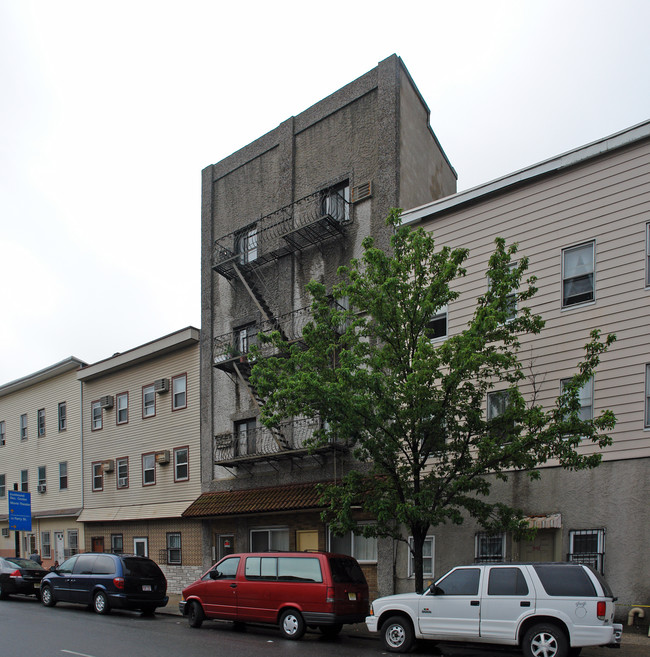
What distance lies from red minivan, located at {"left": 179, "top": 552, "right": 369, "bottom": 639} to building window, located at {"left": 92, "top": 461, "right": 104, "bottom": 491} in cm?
1536

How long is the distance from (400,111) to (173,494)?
50.4 feet

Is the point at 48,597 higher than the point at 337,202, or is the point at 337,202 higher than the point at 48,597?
the point at 337,202

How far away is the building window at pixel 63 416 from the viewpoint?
32.8 m

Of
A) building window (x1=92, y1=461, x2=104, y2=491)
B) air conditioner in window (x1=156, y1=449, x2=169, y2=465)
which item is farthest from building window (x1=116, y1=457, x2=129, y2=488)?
air conditioner in window (x1=156, y1=449, x2=169, y2=465)

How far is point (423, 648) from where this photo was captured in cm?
1221

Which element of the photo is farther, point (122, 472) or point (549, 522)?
point (122, 472)

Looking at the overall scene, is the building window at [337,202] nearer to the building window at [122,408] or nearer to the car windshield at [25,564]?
the building window at [122,408]

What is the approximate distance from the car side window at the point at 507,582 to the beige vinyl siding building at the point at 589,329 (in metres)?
4.13

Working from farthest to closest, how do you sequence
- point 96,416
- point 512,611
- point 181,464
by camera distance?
1. point 96,416
2. point 181,464
3. point 512,611

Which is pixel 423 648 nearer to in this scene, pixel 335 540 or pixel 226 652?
pixel 226 652

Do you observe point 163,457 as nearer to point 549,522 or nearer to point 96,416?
point 96,416

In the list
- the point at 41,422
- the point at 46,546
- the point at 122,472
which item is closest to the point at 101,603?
the point at 122,472

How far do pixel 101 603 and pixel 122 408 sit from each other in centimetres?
1246

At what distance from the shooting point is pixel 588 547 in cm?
1455
